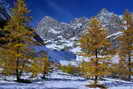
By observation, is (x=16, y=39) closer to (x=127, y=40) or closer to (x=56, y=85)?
(x=56, y=85)

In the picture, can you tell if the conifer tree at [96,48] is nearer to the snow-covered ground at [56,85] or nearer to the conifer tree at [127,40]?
the snow-covered ground at [56,85]

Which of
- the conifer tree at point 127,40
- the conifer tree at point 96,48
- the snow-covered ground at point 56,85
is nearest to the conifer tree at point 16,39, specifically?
the snow-covered ground at point 56,85

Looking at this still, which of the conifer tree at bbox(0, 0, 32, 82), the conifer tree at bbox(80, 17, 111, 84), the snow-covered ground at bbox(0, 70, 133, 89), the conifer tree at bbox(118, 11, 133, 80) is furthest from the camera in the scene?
the conifer tree at bbox(118, 11, 133, 80)

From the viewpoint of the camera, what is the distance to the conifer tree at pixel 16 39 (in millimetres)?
36531

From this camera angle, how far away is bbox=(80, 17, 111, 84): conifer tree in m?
37.4

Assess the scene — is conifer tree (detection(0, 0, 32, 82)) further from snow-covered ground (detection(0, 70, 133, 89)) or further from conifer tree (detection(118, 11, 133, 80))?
conifer tree (detection(118, 11, 133, 80))

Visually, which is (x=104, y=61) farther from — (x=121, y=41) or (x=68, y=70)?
(x=68, y=70)

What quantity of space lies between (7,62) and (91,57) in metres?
12.3

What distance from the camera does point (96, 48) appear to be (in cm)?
3803

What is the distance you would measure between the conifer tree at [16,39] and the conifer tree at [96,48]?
8.64 metres

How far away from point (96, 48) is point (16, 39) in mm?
11841

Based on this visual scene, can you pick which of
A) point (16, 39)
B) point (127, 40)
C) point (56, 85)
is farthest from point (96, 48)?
point (127, 40)

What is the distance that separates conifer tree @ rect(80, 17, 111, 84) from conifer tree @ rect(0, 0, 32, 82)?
8.64 m

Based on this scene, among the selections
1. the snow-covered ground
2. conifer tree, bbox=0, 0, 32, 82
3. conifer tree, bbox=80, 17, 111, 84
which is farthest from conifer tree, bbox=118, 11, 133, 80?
conifer tree, bbox=0, 0, 32, 82
